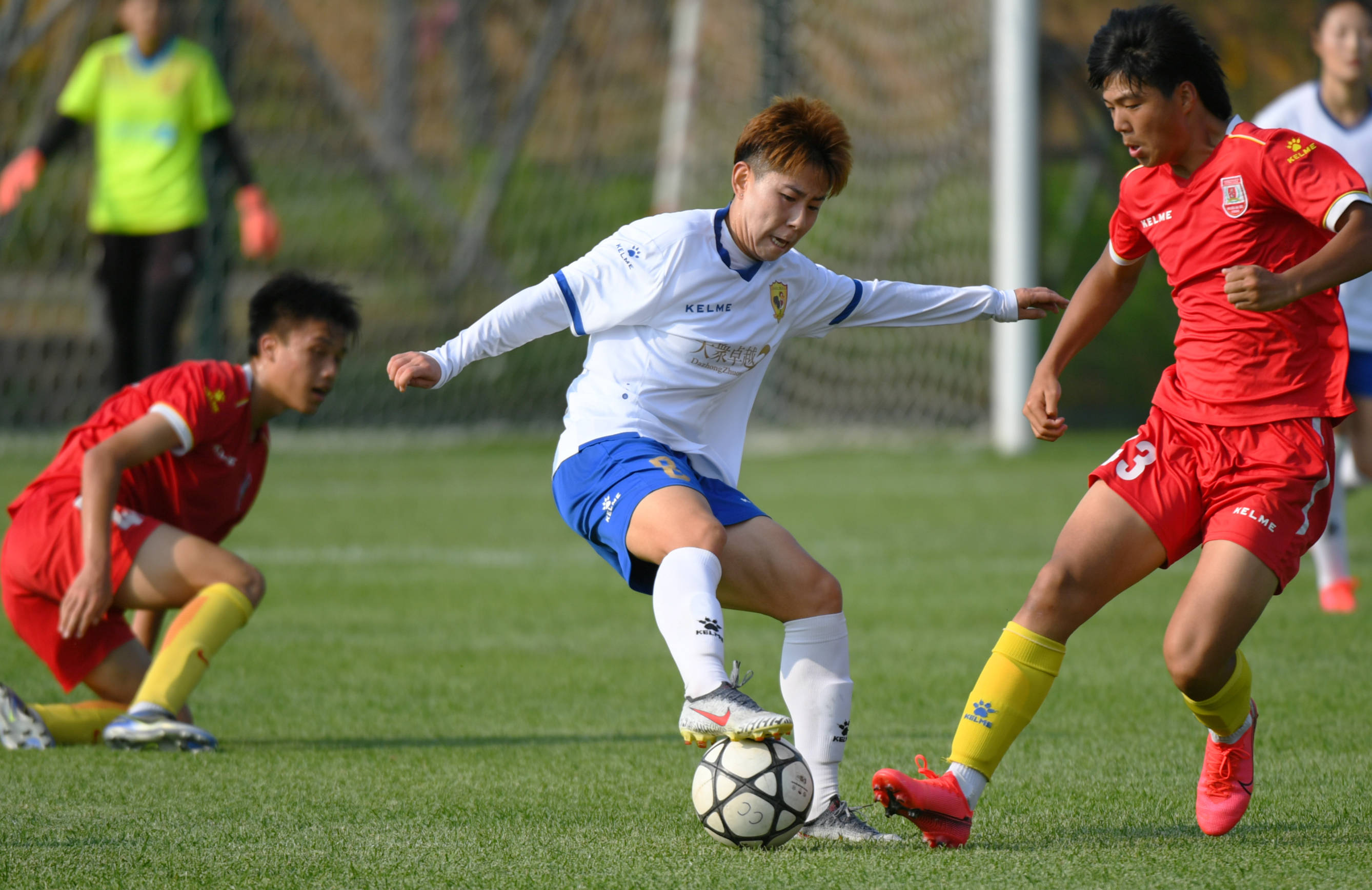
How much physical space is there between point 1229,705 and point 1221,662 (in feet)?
0.62

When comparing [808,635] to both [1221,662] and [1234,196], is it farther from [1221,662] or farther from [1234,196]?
[1234,196]

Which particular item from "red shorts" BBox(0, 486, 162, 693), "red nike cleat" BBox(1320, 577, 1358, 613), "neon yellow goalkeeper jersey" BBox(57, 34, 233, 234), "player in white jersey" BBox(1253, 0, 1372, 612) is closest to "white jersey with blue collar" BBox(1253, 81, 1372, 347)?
"player in white jersey" BBox(1253, 0, 1372, 612)

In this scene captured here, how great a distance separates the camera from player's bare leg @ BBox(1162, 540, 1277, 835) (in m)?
3.09

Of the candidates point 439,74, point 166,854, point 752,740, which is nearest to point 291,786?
point 166,854

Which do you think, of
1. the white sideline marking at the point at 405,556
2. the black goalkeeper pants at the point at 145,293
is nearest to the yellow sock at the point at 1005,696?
the white sideline marking at the point at 405,556

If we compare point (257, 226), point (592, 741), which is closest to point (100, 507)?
point (592, 741)

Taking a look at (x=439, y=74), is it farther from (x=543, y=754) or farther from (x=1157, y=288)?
(x=543, y=754)

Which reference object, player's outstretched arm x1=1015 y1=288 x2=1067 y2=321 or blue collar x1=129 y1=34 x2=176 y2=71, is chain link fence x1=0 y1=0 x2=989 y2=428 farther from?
player's outstretched arm x1=1015 y1=288 x2=1067 y2=321

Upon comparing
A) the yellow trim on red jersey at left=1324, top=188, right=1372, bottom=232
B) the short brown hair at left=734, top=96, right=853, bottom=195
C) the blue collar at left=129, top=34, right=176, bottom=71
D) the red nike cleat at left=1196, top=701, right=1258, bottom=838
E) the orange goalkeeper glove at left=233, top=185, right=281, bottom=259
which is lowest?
the red nike cleat at left=1196, top=701, right=1258, bottom=838

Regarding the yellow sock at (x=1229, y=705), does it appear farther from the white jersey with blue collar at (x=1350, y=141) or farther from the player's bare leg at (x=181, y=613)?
the white jersey with blue collar at (x=1350, y=141)

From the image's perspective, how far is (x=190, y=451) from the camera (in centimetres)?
443

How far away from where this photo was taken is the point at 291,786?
11.9ft

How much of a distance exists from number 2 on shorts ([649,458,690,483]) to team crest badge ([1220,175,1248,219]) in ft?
4.19

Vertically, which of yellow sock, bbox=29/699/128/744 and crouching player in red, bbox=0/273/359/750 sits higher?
crouching player in red, bbox=0/273/359/750
